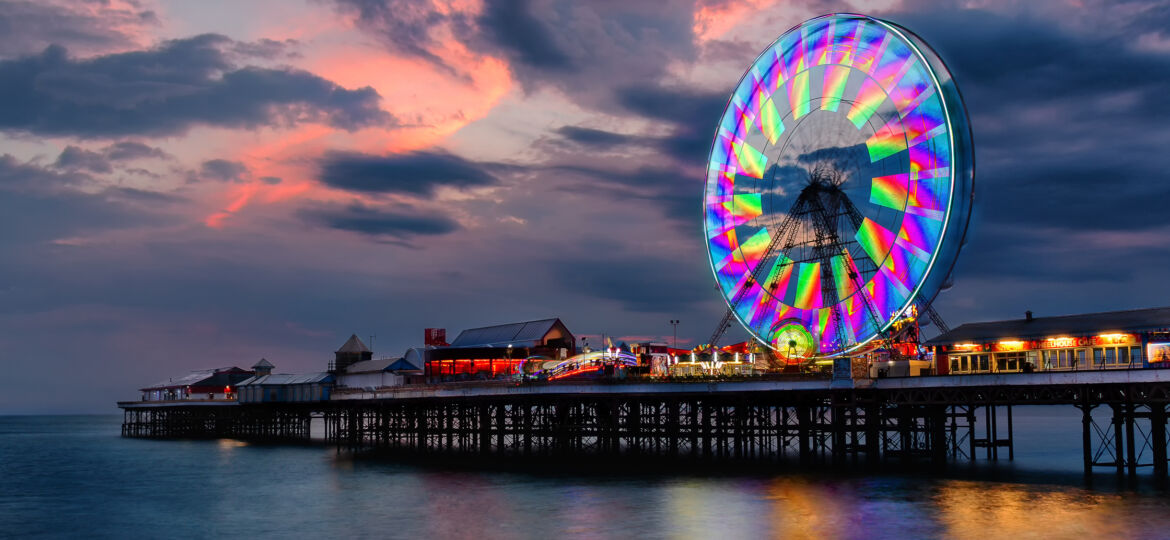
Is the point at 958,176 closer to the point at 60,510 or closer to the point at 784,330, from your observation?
the point at 784,330

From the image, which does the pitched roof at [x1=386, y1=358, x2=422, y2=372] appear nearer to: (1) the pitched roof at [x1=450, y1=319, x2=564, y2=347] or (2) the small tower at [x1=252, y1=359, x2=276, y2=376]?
(1) the pitched roof at [x1=450, y1=319, x2=564, y2=347]

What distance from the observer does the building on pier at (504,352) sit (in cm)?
10206

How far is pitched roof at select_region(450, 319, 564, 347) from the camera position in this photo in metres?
104

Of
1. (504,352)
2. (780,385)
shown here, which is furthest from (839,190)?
(504,352)

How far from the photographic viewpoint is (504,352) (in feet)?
341

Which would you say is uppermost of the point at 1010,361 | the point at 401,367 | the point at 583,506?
the point at 1010,361

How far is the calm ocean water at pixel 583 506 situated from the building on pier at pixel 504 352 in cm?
3577

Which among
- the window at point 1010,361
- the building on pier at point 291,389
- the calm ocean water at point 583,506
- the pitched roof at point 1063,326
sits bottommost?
the calm ocean water at point 583,506

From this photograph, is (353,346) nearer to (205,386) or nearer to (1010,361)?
(205,386)

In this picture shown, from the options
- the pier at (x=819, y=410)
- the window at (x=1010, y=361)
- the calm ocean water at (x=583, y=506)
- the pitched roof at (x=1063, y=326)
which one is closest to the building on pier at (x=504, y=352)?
the pier at (x=819, y=410)

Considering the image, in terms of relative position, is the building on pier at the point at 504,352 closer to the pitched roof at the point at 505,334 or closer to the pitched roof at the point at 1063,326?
the pitched roof at the point at 505,334

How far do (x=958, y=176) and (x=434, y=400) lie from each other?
4176 centimetres

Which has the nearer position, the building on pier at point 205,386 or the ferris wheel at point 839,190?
the ferris wheel at point 839,190

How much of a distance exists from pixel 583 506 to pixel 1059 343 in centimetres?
2627
